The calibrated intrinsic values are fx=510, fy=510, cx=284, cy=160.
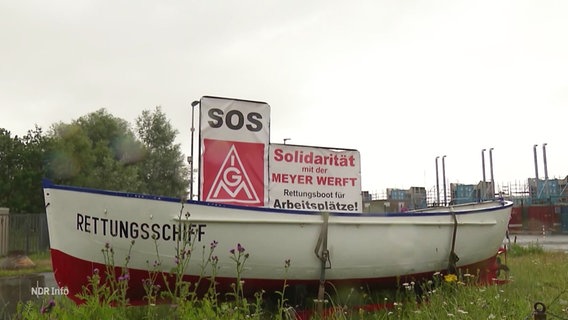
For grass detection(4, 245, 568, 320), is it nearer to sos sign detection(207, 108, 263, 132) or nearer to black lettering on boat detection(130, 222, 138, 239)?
black lettering on boat detection(130, 222, 138, 239)

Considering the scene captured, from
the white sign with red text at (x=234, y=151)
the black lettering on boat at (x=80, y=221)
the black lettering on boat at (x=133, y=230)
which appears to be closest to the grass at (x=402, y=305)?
the black lettering on boat at (x=80, y=221)

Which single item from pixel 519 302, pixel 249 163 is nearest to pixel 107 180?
pixel 249 163

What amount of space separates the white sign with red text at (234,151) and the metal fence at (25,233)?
14.7 metres

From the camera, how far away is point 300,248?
17.4ft

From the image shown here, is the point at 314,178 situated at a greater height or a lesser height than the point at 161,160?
lesser

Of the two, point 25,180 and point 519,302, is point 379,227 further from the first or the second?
point 25,180

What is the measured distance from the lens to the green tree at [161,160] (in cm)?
3666

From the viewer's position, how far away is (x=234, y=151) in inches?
276

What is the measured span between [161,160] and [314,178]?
31.1 m

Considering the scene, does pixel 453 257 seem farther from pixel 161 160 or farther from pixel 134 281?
pixel 161 160

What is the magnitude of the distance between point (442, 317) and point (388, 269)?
1.72 meters

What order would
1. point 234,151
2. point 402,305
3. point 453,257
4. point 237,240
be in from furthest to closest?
point 234,151 → point 453,257 → point 237,240 → point 402,305

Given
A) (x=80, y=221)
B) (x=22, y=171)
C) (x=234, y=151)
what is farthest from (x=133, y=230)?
(x=22, y=171)

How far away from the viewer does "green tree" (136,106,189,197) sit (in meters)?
36.7
